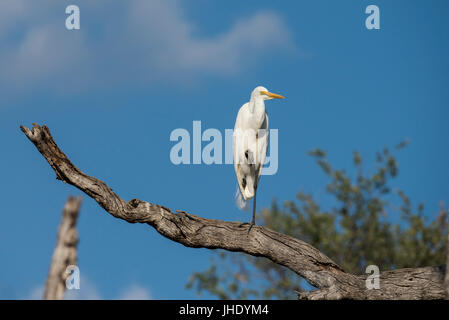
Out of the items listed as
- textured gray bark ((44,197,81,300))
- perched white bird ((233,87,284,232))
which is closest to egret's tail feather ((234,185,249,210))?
perched white bird ((233,87,284,232))

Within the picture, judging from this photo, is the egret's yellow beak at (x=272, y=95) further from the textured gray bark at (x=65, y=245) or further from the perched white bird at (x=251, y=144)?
the textured gray bark at (x=65, y=245)

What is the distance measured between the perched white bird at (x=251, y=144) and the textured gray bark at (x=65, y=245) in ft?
14.4

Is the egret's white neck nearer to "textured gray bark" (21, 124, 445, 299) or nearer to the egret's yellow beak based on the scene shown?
the egret's yellow beak

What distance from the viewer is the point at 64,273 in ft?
14.5

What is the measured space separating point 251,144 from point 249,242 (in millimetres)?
2308

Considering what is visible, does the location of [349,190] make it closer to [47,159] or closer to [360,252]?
[360,252]

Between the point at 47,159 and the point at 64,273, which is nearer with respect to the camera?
the point at 64,273

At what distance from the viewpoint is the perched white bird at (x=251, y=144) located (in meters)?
8.53

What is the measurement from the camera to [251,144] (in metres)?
8.65

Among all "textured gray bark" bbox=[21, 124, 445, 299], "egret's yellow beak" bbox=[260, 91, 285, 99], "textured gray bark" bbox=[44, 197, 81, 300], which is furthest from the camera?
"egret's yellow beak" bbox=[260, 91, 285, 99]

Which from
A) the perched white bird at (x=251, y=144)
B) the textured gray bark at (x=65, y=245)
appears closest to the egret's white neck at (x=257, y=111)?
the perched white bird at (x=251, y=144)

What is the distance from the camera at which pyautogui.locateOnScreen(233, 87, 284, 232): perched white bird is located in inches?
336
